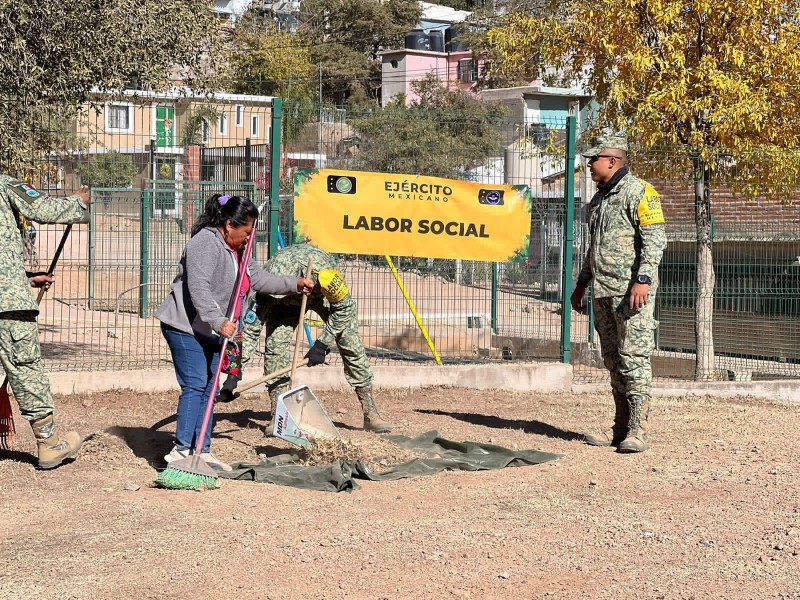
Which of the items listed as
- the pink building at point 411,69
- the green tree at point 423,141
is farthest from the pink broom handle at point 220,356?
the pink building at point 411,69

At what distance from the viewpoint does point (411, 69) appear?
57250 mm

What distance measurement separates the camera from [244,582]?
183 inches

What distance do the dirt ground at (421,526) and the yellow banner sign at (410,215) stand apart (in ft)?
8.16

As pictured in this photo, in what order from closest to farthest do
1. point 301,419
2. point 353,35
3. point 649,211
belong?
1. point 301,419
2. point 649,211
3. point 353,35

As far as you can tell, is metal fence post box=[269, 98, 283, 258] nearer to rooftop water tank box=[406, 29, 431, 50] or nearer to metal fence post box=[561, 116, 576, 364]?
metal fence post box=[561, 116, 576, 364]

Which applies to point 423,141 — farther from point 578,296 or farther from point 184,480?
point 184,480

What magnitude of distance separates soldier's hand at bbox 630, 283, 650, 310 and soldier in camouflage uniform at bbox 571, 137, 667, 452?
12cm

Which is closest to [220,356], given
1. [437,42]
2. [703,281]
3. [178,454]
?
[178,454]

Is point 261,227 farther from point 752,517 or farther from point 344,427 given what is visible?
→ point 752,517

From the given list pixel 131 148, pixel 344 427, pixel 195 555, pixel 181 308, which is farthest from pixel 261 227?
pixel 195 555

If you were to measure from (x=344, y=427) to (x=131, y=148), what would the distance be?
11.9 ft

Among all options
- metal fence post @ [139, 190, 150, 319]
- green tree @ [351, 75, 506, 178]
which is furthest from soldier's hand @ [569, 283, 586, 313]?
metal fence post @ [139, 190, 150, 319]

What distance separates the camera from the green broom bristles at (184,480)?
251 inches

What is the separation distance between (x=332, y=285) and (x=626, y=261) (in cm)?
216
